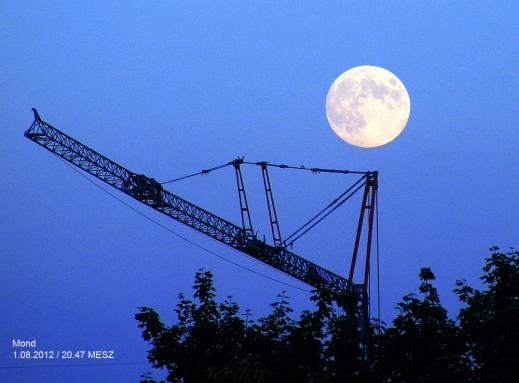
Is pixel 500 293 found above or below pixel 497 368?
above

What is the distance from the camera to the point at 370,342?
4803 centimetres

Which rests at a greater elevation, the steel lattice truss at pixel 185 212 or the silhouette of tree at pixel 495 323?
the steel lattice truss at pixel 185 212

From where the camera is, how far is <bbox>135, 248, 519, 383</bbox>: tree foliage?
4378 cm

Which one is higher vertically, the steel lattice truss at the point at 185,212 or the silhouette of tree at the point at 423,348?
the steel lattice truss at the point at 185,212

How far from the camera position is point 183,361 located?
5000 cm

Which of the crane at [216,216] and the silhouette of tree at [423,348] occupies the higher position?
the crane at [216,216]

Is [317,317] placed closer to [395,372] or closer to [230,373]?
[395,372]

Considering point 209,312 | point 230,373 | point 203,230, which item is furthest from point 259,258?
point 230,373

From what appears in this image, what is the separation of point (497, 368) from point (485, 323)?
219 centimetres

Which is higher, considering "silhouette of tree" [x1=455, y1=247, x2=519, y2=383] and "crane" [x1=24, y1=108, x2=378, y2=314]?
"crane" [x1=24, y1=108, x2=378, y2=314]

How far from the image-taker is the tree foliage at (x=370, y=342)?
43.8 metres

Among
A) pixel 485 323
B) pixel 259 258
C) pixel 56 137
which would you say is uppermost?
pixel 56 137

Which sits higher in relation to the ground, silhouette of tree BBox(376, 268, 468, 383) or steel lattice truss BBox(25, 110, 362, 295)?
steel lattice truss BBox(25, 110, 362, 295)

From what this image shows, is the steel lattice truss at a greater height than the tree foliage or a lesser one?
greater
